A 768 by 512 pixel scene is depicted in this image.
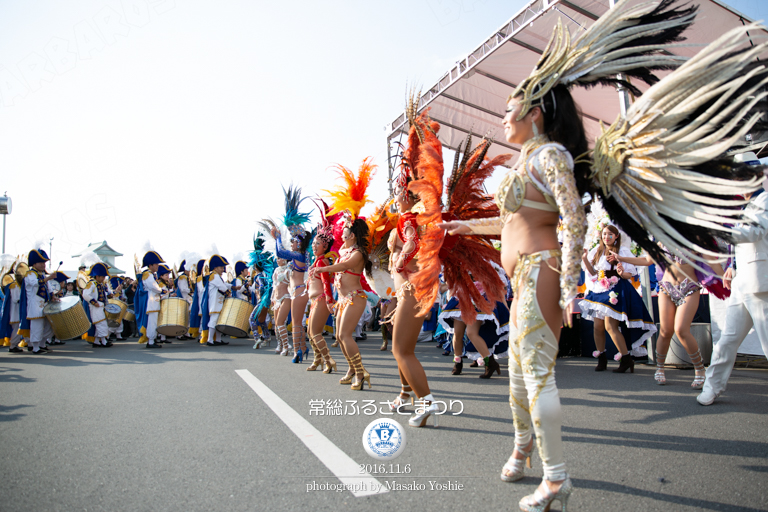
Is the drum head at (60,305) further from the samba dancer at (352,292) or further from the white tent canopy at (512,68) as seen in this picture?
the white tent canopy at (512,68)

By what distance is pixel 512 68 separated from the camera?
9617 mm

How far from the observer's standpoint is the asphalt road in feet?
7.30

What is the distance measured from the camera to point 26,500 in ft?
7.55

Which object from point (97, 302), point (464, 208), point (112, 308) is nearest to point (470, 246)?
point (464, 208)

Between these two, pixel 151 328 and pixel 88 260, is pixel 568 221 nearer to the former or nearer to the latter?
pixel 151 328

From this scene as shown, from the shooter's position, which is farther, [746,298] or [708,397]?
[708,397]

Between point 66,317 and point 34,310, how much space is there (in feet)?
2.33

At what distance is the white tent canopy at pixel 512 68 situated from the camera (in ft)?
24.0

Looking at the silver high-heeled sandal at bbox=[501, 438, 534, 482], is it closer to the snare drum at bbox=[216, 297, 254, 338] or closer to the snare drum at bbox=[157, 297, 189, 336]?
the snare drum at bbox=[216, 297, 254, 338]

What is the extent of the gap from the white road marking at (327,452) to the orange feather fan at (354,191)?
7.23ft

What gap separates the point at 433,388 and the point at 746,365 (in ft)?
14.1

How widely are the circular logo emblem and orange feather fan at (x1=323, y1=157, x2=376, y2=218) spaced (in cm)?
312

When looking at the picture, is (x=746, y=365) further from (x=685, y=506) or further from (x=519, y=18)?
(x=519, y=18)

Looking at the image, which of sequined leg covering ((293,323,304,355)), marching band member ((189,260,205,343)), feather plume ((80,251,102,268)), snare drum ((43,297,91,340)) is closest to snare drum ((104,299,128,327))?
feather plume ((80,251,102,268))
